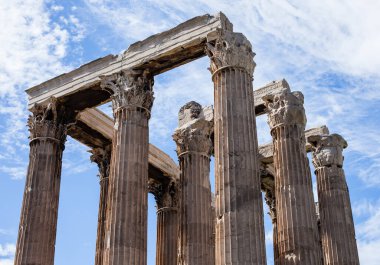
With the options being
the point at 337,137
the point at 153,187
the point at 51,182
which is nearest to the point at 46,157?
the point at 51,182

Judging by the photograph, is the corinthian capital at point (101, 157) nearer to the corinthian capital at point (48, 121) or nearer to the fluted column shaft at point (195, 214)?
the corinthian capital at point (48, 121)

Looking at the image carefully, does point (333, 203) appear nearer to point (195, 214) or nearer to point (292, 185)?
point (292, 185)

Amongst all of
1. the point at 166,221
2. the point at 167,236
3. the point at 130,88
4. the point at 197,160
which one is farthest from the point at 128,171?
the point at 166,221

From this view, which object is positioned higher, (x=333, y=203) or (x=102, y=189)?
(x=102, y=189)

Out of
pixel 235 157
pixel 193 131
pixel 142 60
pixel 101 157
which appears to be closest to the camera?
pixel 235 157

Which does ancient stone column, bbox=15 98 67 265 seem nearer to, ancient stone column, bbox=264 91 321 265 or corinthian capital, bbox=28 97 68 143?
corinthian capital, bbox=28 97 68 143

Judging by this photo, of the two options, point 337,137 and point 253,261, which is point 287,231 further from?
point 337,137

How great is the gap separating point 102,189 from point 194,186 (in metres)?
6.17

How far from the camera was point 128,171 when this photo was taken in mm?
26000

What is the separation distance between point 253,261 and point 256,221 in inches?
58.2

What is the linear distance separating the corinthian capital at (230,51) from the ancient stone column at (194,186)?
6.70m

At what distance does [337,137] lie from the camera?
3334 cm

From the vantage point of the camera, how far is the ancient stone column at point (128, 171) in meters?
24.6

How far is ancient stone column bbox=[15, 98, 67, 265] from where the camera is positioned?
28484mm
